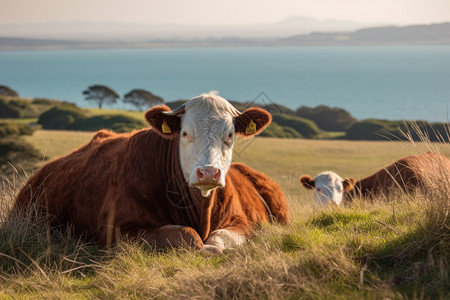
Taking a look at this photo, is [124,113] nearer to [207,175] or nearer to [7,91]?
[7,91]

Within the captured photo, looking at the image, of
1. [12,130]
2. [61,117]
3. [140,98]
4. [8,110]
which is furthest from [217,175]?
[140,98]

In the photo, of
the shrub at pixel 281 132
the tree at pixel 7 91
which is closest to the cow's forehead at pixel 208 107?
the shrub at pixel 281 132

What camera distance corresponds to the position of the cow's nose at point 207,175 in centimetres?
573

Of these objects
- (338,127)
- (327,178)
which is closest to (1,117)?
(338,127)

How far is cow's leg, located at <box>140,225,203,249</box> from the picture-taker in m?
6.14

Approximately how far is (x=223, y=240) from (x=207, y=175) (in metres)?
1.02

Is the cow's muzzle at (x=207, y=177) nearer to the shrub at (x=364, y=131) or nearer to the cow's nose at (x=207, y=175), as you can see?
the cow's nose at (x=207, y=175)

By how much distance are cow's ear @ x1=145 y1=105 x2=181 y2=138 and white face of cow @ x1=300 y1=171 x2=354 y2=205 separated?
6.71 metres

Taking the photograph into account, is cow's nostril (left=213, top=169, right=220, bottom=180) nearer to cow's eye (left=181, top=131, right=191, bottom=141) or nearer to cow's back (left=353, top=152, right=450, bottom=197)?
cow's eye (left=181, top=131, right=191, bottom=141)

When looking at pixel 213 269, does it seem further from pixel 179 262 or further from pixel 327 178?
pixel 327 178

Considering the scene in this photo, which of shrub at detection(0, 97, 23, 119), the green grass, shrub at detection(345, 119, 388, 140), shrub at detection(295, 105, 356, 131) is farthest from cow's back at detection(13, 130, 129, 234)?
shrub at detection(295, 105, 356, 131)

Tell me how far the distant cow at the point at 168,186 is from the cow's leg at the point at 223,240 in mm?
11

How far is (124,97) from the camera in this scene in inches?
3236

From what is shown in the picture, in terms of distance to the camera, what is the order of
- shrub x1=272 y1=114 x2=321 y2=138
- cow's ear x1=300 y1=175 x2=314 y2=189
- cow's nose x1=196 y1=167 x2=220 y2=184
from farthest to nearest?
shrub x1=272 y1=114 x2=321 y2=138, cow's ear x1=300 y1=175 x2=314 y2=189, cow's nose x1=196 y1=167 x2=220 y2=184
